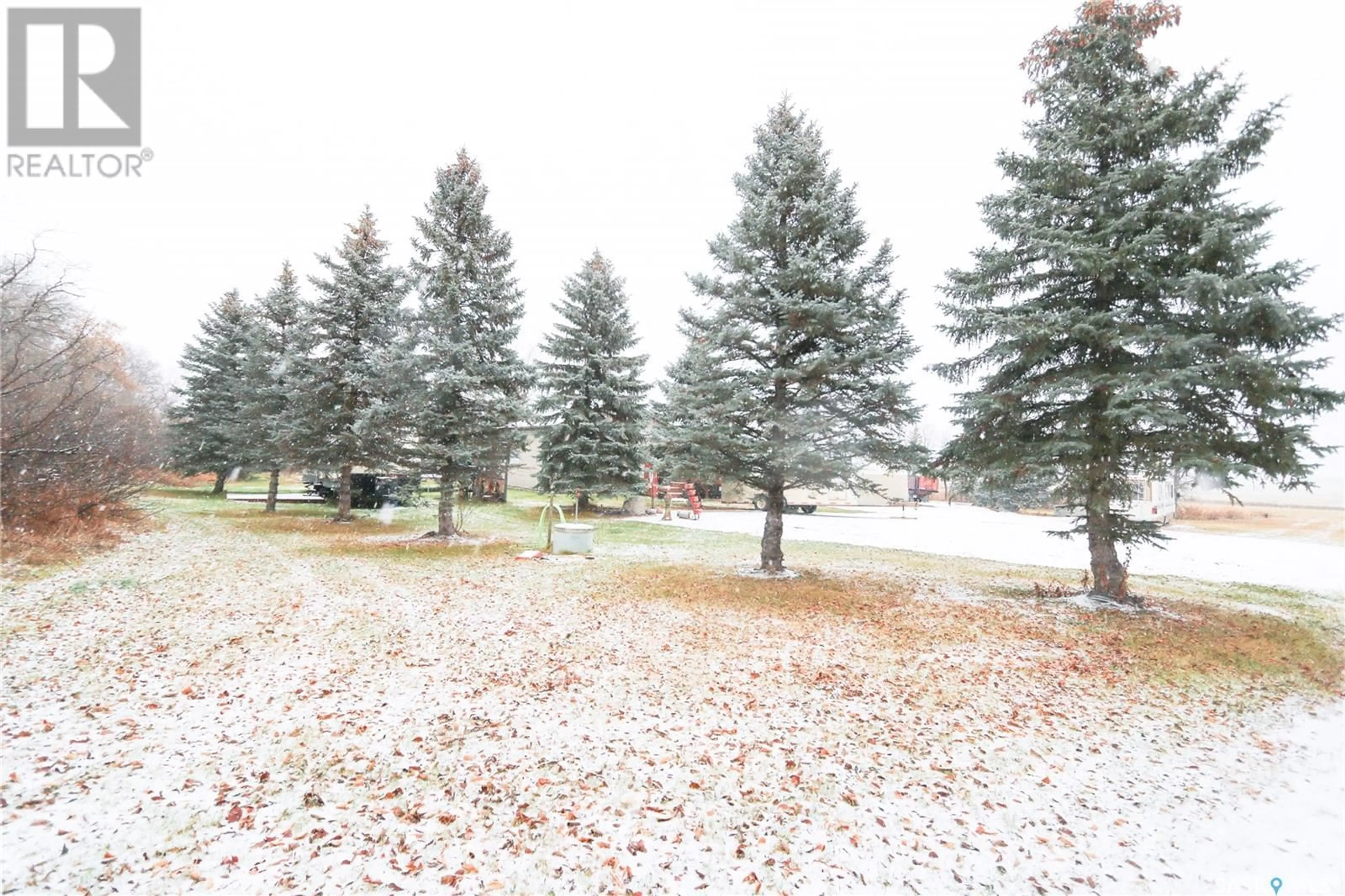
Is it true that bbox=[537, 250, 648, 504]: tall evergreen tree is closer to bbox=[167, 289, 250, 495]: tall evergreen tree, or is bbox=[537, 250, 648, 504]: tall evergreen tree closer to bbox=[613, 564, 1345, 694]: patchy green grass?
bbox=[613, 564, 1345, 694]: patchy green grass

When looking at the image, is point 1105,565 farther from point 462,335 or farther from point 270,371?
point 270,371

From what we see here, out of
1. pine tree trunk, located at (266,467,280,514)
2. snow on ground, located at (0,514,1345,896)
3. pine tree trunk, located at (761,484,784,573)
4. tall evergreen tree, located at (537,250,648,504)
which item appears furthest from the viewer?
tall evergreen tree, located at (537,250,648,504)

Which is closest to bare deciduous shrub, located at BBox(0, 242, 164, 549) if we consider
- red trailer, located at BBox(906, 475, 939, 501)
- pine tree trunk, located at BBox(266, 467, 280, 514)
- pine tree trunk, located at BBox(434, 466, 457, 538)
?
pine tree trunk, located at BBox(434, 466, 457, 538)

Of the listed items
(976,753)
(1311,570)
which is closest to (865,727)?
(976,753)

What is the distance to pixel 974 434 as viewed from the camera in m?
8.51

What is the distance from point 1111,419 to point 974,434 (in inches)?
66.6

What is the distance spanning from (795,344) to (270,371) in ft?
60.7

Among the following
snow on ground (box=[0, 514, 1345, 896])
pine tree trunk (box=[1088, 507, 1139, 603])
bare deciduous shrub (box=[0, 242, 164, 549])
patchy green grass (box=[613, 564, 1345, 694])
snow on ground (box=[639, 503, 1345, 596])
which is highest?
bare deciduous shrub (box=[0, 242, 164, 549])

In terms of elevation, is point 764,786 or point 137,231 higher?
point 137,231

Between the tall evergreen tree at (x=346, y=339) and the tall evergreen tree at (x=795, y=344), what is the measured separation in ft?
35.1

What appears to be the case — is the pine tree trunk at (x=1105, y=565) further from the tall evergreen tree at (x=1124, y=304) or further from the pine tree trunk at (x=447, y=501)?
the pine tree trunk at (x=447, y=501)

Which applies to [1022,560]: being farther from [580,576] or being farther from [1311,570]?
[580,576]

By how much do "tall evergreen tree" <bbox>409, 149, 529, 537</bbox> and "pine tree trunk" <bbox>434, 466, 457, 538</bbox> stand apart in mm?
25

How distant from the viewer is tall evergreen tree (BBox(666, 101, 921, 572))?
8852 millimetres
